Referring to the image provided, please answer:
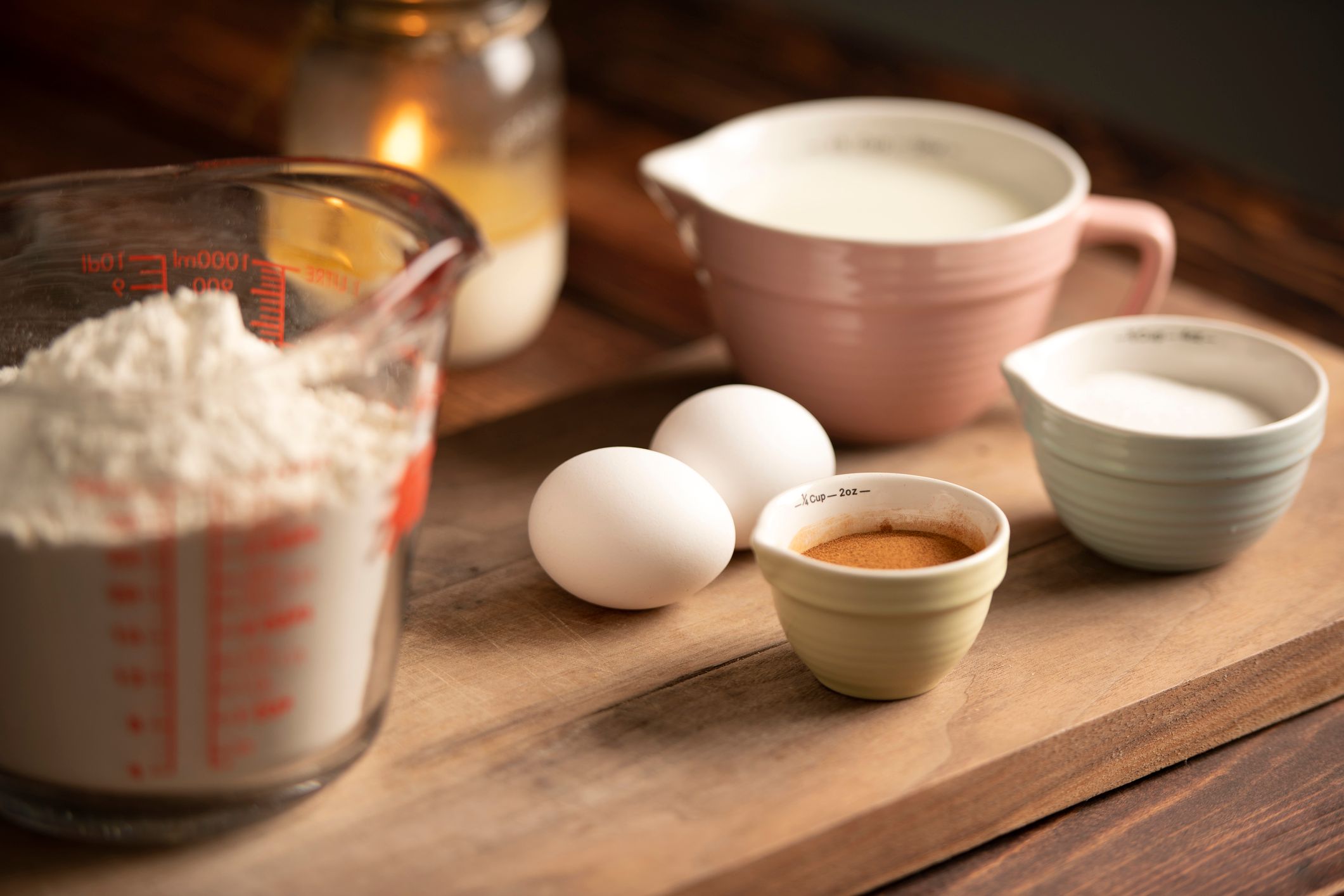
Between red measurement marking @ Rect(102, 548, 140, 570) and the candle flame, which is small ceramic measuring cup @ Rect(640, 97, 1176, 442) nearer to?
the candle flame

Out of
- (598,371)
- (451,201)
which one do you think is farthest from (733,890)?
(598,371)

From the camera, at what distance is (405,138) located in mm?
1106

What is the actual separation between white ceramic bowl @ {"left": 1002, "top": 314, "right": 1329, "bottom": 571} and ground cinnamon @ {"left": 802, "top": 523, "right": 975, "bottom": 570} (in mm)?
128

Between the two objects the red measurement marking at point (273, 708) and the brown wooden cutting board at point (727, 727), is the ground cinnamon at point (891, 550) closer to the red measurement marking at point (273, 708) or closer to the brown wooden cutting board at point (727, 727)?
the brown wooden cutting board at point (727, 727)

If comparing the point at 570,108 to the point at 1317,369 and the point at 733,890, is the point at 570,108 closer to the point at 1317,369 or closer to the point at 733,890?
the point at 1317,369

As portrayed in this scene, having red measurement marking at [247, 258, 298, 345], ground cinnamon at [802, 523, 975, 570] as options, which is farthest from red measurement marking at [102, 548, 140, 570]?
ground cinnamon at [802, 523, 975, 570]

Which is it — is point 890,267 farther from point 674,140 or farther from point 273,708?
point 674,140

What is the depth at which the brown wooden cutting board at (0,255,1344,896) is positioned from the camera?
657 millimetres

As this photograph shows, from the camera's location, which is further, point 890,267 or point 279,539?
point 890,267

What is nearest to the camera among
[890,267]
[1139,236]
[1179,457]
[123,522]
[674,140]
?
[123,522]

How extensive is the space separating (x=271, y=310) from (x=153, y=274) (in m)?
0.07

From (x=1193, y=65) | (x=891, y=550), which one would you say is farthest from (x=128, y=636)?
(x=1193, y=65)

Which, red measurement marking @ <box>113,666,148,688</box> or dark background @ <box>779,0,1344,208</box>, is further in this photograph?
dark background @ <box>779,0,1344,208</box>

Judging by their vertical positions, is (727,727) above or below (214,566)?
below
